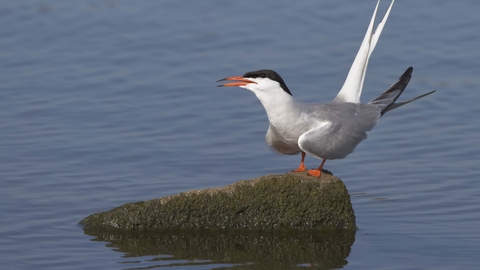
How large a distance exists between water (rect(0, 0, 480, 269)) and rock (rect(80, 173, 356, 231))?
141 mm

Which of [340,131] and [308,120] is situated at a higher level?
[308,120]

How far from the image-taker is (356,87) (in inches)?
312

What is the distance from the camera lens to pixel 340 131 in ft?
23.6

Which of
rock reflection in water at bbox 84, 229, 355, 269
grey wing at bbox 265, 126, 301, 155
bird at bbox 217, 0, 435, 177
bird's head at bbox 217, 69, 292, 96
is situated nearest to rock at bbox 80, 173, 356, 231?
rock reflection in water at bbox 84, 229, 355, 269

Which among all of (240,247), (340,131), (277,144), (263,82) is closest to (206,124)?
(277,144)

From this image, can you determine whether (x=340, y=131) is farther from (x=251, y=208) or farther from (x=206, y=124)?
(x=206, y=124)

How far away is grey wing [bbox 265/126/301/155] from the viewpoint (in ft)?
23.4

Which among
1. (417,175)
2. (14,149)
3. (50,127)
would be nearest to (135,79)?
(50,127)

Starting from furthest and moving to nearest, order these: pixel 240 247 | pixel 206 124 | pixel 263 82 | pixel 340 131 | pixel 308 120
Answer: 1. pixel 206 124
2. pixel 340 131
3. pixel 308 120
4. pixel 263 82
5. pixel 240 247

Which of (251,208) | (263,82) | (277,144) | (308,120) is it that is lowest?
(251,208)

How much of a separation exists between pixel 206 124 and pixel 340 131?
2.73 metres

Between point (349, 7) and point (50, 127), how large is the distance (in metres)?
5.97

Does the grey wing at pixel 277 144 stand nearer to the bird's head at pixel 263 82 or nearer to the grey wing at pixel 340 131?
the grey wing at pixel 340 131

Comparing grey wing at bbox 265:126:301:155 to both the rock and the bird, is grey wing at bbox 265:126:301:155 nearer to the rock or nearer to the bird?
the bird
